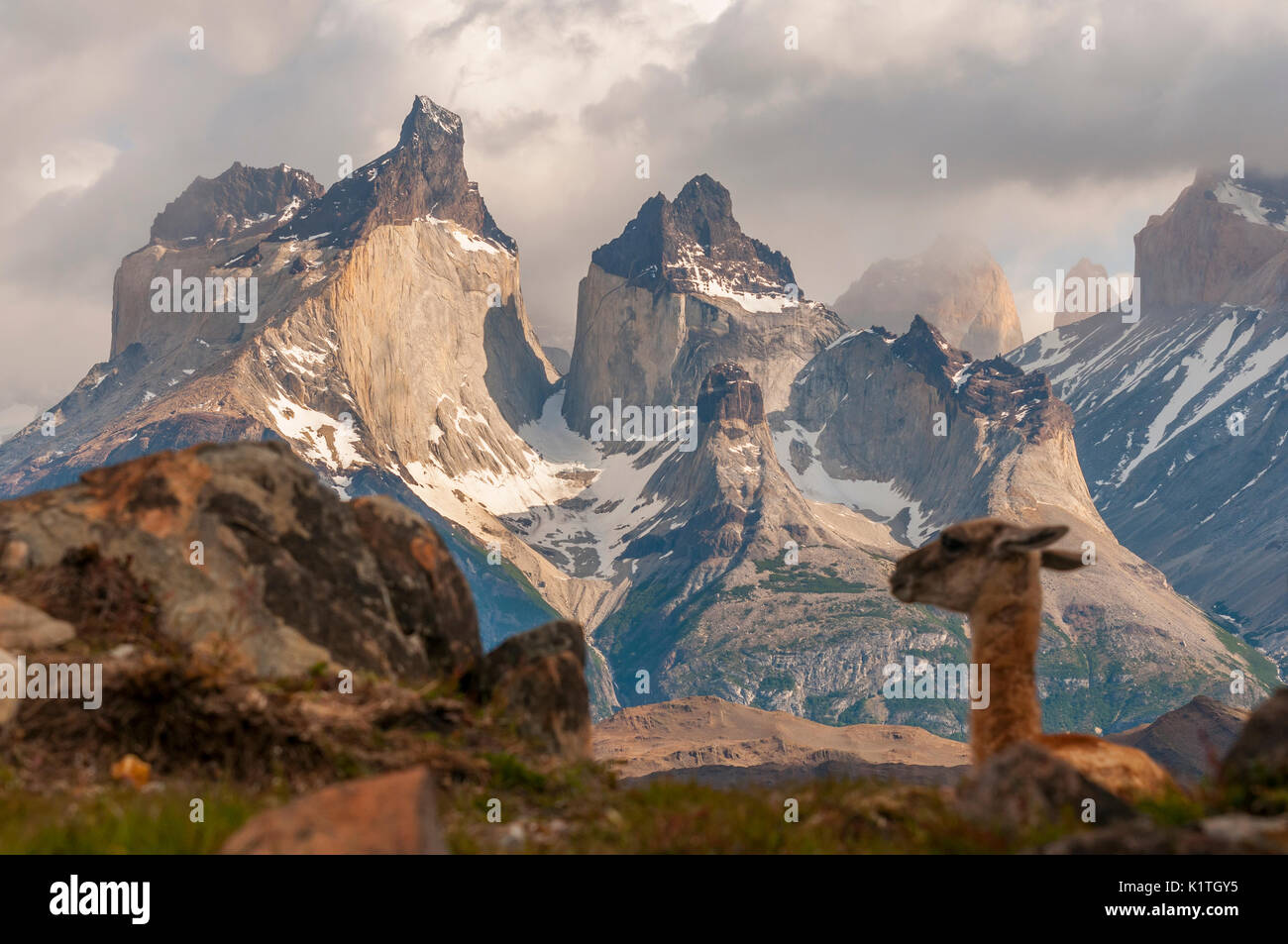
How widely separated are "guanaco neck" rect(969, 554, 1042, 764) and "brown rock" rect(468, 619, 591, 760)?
251 inches

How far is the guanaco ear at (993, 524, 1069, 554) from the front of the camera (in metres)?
18.5

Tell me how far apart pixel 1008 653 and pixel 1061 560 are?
1.92 meters

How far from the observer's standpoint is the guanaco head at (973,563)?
1945 centimetres

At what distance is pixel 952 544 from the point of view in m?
20.3

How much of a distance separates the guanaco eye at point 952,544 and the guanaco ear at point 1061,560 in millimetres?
1308

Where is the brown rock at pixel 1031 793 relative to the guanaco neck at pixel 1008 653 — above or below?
below

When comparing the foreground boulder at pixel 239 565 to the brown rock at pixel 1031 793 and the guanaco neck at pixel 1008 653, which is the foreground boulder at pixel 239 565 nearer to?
the guanaco neck at pixel 1008 653

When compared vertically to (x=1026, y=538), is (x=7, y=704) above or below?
below

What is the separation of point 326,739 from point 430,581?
5.42 meters

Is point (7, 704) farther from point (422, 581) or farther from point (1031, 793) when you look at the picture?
point (1031, 793)

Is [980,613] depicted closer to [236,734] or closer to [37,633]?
[236,734]

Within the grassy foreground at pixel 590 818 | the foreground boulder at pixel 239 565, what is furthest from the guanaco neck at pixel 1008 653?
the foreground boulder at pixel 239 565

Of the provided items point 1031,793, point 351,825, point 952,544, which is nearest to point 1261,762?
point 1031,793
